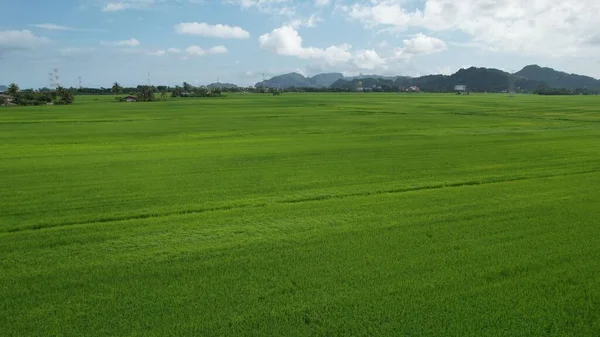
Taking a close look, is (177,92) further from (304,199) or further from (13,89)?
(304,199)

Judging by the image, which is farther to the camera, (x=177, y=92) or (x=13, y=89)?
(x=177, y=92)

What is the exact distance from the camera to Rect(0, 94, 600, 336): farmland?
7520 millimetres

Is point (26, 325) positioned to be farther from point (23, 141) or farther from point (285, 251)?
point (23, 141)

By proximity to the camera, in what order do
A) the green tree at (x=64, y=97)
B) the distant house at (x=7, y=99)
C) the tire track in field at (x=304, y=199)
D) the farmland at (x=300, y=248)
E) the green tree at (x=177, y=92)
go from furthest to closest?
the green tree at (x=177, y=92)
the green tree at (x=64, y=97)
the distant house at (x=7, y=99)
the tire track in field at (x=304, y=199)
the farmland at (x=300, y=248)

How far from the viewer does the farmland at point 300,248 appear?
7.52m

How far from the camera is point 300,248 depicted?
10562 mm

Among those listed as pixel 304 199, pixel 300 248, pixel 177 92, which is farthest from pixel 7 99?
pixel 300 248

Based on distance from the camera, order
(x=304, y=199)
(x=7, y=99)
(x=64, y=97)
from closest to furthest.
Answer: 1. (x=304, y=199)
2. (x=7, y=99)
3. (x=64, y=97)

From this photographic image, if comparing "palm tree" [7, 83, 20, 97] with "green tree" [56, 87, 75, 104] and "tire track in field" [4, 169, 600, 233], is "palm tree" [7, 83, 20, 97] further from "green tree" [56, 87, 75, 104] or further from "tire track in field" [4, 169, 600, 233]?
"tire track in field" [4, 169, 600, 233]

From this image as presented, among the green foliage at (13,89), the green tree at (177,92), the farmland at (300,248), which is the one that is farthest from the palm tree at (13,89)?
the farmland at (300,248)

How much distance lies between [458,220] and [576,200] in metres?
5.04

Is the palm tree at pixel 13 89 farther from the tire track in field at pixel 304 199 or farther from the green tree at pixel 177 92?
the tire track in field at pixel 304 199

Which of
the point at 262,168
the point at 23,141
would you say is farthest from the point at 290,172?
the point at 23,141

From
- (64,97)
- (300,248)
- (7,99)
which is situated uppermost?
(64,97)
